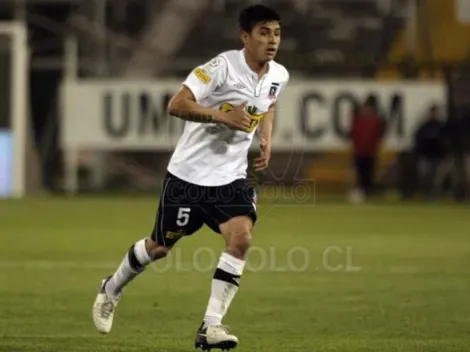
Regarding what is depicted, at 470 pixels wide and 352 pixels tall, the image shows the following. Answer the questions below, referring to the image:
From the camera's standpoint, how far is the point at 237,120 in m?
7.97

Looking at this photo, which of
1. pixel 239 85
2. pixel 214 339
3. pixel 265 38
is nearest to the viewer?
pixel 214 339

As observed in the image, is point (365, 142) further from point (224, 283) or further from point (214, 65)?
point (224, 283)

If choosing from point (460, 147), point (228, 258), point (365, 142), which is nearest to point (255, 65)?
point (228, 258)

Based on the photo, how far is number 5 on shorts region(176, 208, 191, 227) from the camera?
8.36 metres

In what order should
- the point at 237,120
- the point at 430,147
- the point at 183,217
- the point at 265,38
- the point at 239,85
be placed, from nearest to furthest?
the point at 237,120, the point at 265,38, the point at 239,85, the point at 183,217, the point at 430,147

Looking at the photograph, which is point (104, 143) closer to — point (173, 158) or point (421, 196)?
point (421, 196)

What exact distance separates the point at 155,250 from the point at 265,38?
156cm

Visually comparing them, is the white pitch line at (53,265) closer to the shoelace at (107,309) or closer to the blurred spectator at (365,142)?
the shoelace at (107,309)

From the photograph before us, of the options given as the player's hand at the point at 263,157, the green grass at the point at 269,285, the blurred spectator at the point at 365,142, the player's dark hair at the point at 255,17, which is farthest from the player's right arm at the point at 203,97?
the blurred spectator at the point at 365,142

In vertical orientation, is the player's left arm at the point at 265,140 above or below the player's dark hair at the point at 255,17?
below

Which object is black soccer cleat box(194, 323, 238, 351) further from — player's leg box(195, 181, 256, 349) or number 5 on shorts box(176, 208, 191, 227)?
number 5 on shorts box(176, 208, 191, 227)

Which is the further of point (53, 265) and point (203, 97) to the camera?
point (53, 265)

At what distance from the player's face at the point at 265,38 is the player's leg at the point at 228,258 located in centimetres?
83

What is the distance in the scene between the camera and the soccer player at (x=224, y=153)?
8078 mm
